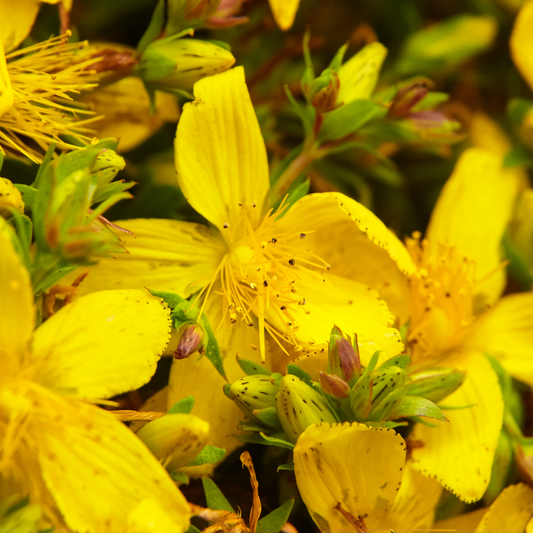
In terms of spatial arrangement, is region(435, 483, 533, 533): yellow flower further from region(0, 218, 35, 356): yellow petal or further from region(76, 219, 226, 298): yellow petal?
region(0, 218, 35, 356): yellow petal

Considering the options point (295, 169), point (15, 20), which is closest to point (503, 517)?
point (295, 169)

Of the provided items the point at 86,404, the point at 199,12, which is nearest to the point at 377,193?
the point at 199,12

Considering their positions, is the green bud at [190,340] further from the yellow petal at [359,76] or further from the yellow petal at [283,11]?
the yellow petal at [283,11]

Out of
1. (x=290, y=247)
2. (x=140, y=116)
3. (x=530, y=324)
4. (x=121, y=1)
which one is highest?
(x=121, y=1)

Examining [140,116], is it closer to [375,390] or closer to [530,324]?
[375,390]

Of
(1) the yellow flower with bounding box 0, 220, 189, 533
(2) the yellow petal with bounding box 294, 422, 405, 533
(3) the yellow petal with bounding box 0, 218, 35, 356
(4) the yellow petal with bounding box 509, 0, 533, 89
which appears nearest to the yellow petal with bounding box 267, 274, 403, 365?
(2) the yellow petal with bounding box 294, 422, 405, 533

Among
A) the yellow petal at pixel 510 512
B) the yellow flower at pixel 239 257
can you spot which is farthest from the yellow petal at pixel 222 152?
the yellow petal at pixel 510 512
